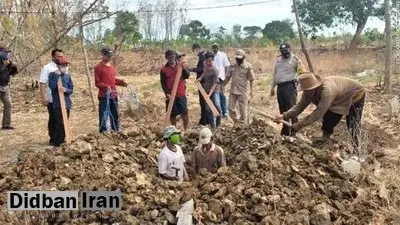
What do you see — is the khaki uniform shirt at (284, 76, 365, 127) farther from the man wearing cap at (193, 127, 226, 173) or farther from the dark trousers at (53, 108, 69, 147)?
the dark trousers at (53, 108, 69, 147)

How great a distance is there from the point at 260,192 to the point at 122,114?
261 inches

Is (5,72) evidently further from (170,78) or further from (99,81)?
(170,78)

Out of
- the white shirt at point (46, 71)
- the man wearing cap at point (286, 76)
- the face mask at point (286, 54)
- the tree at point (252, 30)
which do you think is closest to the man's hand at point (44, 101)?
the white shirt at point (46, 71)

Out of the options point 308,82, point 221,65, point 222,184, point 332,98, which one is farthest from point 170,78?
point 222,184

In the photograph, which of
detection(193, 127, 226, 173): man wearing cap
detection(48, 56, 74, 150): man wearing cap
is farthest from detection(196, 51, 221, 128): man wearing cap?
detection(193, 127, 226, 173): man wearing cap

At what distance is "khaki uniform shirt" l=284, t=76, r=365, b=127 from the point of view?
6934 mm

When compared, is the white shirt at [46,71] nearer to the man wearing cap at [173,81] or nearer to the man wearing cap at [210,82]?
the man wearing cap at [173,81]

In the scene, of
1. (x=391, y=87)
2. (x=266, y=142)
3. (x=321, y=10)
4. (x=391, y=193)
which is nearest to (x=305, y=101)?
(x=266, y=142)

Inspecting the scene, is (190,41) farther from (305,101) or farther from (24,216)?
(24,216)

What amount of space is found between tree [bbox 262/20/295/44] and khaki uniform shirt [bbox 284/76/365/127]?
Result: 106 feet

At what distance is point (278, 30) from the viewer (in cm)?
4181

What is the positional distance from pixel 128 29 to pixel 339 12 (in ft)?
33.4

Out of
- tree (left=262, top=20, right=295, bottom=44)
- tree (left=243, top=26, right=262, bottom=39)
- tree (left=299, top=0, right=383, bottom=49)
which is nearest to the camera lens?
tree (left=299, top=0, right=383, bottom=49)

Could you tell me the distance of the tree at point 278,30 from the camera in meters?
40.1
